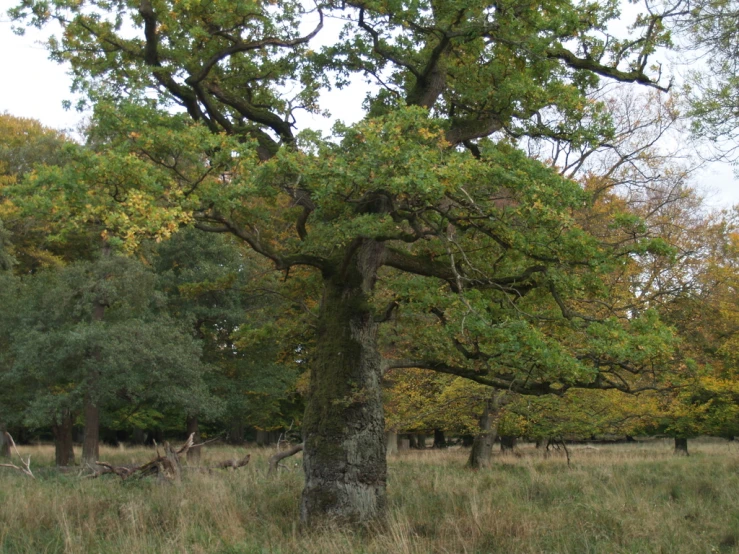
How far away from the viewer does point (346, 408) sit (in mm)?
9211

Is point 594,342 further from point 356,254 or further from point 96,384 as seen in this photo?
point 96,384

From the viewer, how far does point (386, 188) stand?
754 cm

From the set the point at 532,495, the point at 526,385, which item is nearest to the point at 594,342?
the point at 526,385

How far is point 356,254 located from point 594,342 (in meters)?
3.86

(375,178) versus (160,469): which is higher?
(375,178)

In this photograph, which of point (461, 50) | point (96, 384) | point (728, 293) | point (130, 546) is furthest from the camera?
point (96, 384)

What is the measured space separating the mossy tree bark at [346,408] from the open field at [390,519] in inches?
→ 18.5

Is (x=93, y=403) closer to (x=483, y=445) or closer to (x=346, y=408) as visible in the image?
(x=483, y=445)

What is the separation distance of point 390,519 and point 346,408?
158 cm

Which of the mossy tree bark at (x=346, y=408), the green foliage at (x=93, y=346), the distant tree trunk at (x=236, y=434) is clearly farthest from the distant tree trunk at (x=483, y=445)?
the distant tree trunk at (x=236, y=434)

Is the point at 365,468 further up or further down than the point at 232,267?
further down

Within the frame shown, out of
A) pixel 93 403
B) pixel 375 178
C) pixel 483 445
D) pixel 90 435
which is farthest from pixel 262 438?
pixel 375 178

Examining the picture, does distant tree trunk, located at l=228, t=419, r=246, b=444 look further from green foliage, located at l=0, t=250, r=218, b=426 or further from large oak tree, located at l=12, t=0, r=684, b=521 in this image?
large oak tree, located at l=12, t=0, r=684, b=521

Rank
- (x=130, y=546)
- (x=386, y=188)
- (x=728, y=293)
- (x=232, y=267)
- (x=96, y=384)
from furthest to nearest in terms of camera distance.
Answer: (x=232, y=267), (x=96, y=384), (x=728, y=293), (x=386, y=188), (x=130, y=546)
